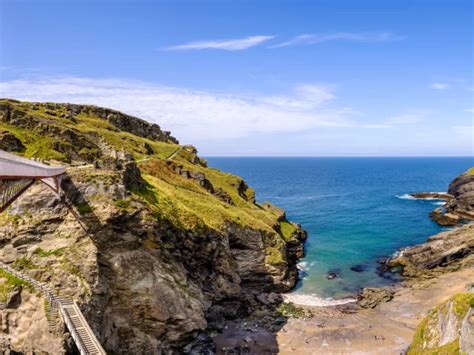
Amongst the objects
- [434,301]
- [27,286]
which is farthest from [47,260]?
[434,301]

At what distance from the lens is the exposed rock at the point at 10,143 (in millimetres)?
61150

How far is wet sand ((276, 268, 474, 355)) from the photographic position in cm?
5266

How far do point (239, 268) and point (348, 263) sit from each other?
31.4 m

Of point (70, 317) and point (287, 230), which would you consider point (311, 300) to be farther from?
point (70, 317)

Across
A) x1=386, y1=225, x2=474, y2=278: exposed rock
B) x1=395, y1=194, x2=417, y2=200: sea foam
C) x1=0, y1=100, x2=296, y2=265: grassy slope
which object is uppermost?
x1=0, y1=100, x2=296, y2=265: grassy slope

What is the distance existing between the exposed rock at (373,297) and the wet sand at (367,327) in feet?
3.84

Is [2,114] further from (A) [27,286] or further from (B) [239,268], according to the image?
(B) [239,268]

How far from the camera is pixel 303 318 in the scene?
198 ft

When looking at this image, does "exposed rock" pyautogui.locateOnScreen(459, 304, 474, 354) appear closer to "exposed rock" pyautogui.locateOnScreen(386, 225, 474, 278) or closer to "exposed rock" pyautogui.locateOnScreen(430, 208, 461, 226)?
"exposed rock" pyautogui.locateOnScreen(386, 225, 474, 278)

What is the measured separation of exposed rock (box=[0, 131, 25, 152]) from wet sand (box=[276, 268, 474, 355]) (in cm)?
5556

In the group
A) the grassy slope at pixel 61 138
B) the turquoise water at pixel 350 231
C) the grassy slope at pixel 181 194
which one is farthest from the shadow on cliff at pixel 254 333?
the grassy slope at pixel 61 138

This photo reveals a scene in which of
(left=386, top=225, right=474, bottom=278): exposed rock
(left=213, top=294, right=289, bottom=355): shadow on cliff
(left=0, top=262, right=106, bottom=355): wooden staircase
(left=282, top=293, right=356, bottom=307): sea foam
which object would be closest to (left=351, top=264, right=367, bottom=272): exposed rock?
(left=386, top=225, right=474, bottom=278): exposed rock

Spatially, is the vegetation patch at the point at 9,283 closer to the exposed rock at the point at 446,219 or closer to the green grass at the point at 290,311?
the green grass at the point at 290,311

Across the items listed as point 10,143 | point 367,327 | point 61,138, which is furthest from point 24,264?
point 367,327
